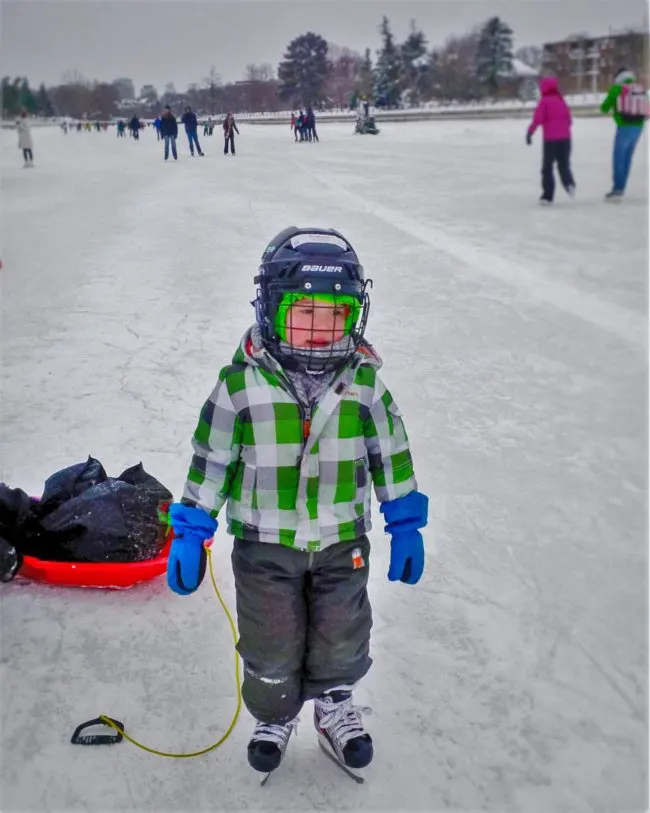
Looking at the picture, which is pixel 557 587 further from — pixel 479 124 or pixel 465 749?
pixel 479 124

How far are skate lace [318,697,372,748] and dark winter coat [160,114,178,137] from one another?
485 cm

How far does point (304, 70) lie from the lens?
522cm

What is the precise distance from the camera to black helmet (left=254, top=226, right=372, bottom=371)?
156 centimetres

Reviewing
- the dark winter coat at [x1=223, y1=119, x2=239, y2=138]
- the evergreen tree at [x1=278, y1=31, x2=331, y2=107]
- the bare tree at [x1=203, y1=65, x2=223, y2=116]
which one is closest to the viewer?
the bare tree at [x1=203, y1=65, x2=223, y2=116]

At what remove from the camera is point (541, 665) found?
205cm

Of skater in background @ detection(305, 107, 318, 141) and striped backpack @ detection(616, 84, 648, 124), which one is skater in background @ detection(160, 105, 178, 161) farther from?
striped backpack @ detection(616, 84, 648, 124)

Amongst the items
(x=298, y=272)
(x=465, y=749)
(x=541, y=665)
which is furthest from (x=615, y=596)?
Result: (x=298, y=272)

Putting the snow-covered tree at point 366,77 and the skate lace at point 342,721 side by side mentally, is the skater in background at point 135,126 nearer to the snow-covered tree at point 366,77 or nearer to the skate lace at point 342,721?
the snow-covered tree at point 366,77

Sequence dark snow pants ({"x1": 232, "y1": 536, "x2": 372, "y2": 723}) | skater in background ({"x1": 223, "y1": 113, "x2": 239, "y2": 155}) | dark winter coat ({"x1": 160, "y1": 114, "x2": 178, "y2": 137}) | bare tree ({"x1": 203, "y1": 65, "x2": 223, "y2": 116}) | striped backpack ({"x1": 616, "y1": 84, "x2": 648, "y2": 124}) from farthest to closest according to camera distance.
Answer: striped backpack ({"x1": 616, "y1": 84, "x2": 648, "y2": 124})
skater in background ({"x1": 223, "y1": 113, "x2": 239, "y2": 155})
dark winter coat ({"x1": 160, "y1": 114, "x2": 178, "y2": 137})
bare tree ({"x1": 203, "y1": 65, "x2": 223, "y2": 116})
dark snow pants ({"x1": 232, "y1": 536, "x2": 372, "y2": 723})

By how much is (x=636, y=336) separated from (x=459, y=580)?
9.72ft

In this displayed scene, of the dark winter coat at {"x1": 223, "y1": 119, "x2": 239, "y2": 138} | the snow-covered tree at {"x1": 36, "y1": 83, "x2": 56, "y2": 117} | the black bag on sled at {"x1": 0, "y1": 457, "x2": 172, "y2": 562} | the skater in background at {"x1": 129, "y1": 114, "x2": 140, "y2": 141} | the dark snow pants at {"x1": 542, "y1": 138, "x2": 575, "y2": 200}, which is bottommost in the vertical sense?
the black bag on sled at {"x1": 0, "y1": 457, "x2": 172, "y2": 562}

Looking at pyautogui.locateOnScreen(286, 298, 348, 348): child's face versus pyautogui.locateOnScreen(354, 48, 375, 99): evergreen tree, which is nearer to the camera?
pyautogui.locateOnScreen(286, 298, 348, 348): child's face

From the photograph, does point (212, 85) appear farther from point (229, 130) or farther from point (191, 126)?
point (229, 130)

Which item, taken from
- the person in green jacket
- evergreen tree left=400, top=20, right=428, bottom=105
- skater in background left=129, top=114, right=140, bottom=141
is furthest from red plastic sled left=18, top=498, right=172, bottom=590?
the person in green jacket
